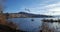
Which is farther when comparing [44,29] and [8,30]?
[44,29]

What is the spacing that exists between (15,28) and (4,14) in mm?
1496

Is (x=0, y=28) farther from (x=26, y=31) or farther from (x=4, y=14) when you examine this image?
(x=26, y=31)

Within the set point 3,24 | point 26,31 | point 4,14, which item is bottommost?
point 26,31

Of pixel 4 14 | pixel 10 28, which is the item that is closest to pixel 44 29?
pixel 10 28

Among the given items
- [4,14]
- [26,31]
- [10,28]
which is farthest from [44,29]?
[4,14]

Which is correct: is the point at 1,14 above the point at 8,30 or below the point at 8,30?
above

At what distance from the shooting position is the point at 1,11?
10.9 meters

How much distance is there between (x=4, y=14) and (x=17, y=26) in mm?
1480

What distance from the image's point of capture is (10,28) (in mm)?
10695

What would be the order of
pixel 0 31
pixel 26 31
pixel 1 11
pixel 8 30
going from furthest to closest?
pixel 26 31 → pixel 1 11 → pixel 8 30 → pixel 0 31

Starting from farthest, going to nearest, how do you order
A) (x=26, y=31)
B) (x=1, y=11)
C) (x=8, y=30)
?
(x=26, y=31) → (x=1, y=11) → (x=8, y=30)

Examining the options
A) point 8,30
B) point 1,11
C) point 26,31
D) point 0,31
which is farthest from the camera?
point 26,31

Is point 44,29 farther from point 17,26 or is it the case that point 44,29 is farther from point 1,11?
point 1,11

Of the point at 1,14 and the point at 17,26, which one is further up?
the point at 1,14
